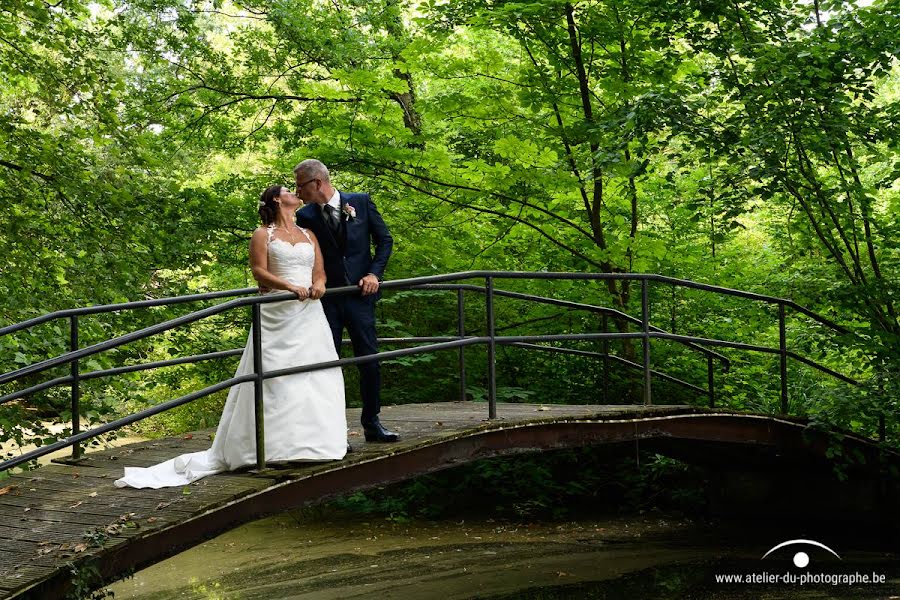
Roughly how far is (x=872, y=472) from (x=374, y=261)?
23.6ft

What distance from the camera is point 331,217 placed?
611 cm

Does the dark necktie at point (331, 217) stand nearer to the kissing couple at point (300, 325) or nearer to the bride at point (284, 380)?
the kissing couple at point (300, 325)

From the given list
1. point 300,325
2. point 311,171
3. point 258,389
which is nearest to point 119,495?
point 258,389

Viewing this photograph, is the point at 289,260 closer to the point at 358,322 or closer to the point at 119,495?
the point at 358,322

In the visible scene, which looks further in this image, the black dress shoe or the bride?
the black dress shoe

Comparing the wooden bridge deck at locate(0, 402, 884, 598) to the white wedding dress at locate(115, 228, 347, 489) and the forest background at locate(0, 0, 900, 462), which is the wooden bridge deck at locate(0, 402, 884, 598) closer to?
the white wedding dress at locate(115, 228, 347, 489)

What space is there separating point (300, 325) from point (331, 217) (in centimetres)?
71

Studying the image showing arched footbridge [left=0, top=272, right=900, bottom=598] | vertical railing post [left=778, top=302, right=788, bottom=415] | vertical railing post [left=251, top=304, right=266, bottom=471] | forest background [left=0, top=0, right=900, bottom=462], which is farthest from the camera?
vertical railing post [left=778, top=302, right=788, bottom=415]

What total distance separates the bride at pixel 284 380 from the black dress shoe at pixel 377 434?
57cm

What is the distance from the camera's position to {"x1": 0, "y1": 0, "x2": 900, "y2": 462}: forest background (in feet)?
30.8

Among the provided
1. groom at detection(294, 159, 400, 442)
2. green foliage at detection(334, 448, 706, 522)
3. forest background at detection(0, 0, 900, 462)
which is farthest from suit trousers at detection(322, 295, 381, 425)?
green foliage at detection(334, 448, 706, 522)

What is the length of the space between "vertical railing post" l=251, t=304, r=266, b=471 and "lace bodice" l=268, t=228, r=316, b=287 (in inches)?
13.5

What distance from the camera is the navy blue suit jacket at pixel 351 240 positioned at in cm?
617

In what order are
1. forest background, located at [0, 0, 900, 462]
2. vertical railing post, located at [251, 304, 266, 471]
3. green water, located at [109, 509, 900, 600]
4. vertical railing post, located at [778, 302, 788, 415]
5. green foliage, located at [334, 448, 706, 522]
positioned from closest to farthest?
vertical railing post, located at [251, 304, 266, 471]
green water, located at [109, 509, 900, 600]
forest background, located at [0, 0, 900, 462]
vertical railing post, located at [778, 302, 788, 415]
green foliage, located at [334, 448, 706, 522]
